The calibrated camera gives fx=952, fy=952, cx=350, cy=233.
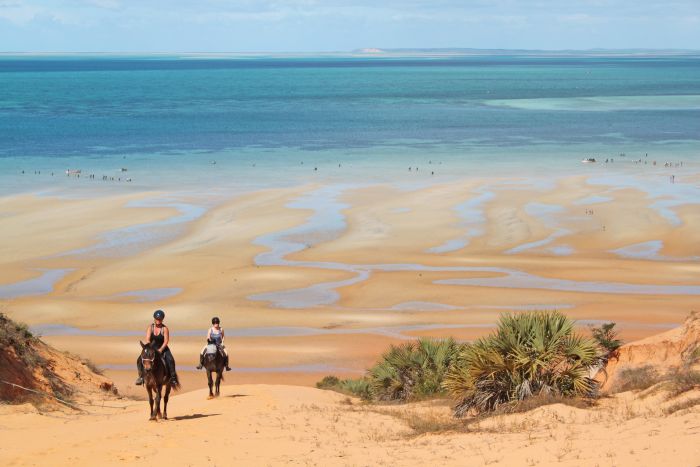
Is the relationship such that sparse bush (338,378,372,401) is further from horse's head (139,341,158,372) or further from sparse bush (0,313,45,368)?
sparse bush (0,313,45,368)

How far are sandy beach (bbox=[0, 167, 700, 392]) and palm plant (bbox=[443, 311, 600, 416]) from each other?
275 inches

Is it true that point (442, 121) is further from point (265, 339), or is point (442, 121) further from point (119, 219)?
point (265, 339)

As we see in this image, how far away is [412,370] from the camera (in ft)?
51.9

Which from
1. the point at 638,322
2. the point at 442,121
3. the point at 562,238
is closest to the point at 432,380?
the point at 638,322

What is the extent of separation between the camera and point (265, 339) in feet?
71.9

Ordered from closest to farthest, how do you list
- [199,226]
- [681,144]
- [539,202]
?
[199,226] → [539,202] → [681,144]

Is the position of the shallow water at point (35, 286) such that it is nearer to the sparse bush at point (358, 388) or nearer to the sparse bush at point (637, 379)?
the sparse bush at point (358, 388)

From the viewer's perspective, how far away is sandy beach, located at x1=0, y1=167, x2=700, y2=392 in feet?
72.4

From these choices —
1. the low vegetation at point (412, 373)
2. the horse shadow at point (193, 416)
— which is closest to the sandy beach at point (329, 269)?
the low vegetation at point (412, 373)

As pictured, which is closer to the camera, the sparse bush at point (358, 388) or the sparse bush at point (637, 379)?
the sparse bush at point (637, 379)

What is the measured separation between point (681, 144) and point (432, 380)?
53.0 metres

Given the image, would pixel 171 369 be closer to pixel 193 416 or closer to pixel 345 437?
pixel 193 416

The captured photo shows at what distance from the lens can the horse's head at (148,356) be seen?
12.3m

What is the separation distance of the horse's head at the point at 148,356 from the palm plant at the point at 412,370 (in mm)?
4672
